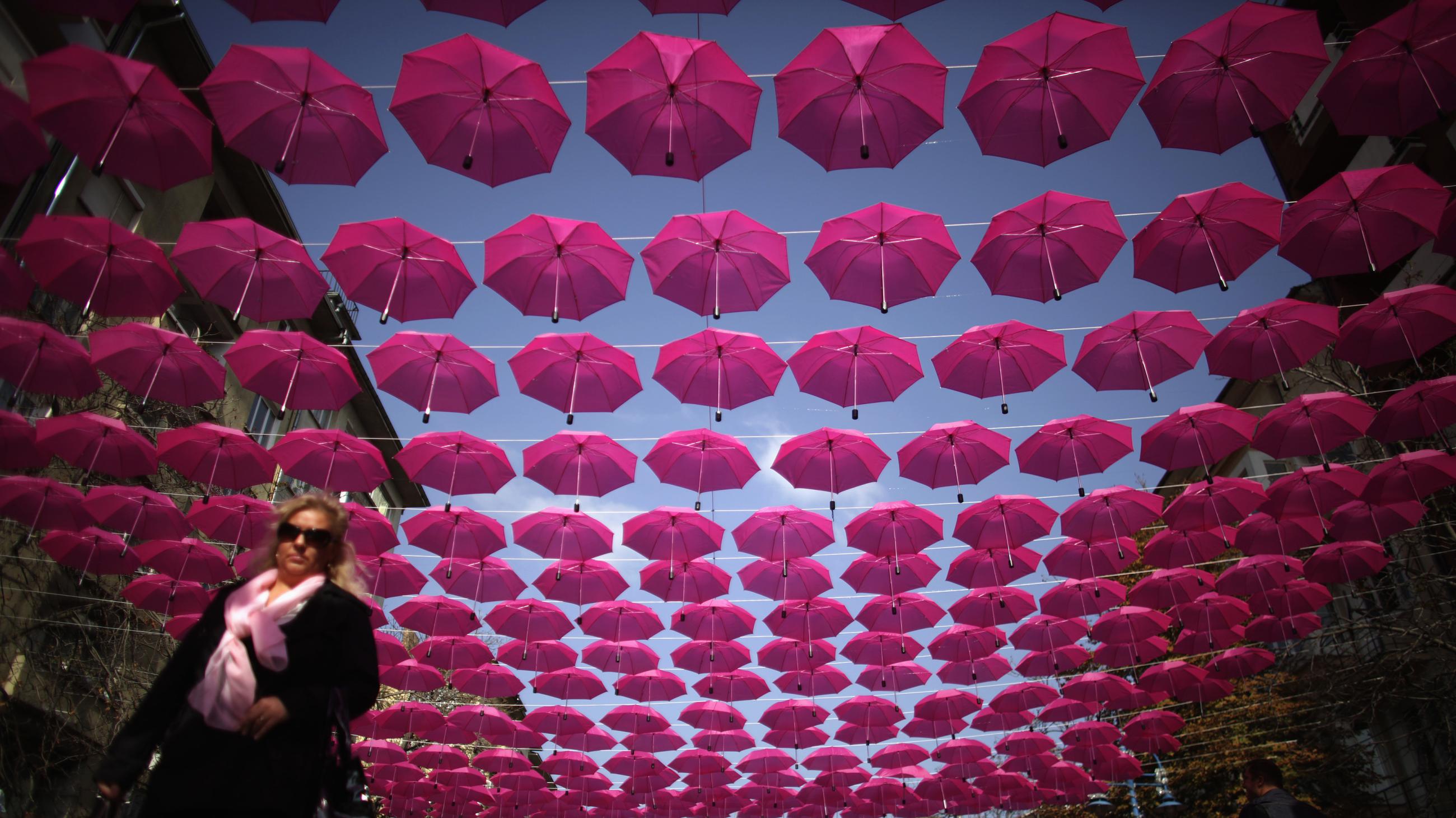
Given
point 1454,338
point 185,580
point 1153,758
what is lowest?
point 1153,758

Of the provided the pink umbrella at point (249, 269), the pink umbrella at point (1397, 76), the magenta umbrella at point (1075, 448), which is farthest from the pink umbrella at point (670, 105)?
the magenta umbrella at point (1075, 448)

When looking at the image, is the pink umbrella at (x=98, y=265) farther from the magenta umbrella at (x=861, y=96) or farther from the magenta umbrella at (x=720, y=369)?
the magenta umbrella at (x=861, y=96)

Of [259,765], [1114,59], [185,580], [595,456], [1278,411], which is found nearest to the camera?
[259,765]

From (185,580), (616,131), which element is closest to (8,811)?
(185,580)

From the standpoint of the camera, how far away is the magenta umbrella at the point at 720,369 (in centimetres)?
983

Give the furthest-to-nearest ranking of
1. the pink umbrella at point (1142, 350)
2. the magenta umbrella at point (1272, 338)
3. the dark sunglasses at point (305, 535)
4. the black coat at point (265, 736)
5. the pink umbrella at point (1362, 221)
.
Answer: the pink umbrella at point (1142, 350)
the magenta umbrella at point (1272, 338)
the pink umbrella at point (1362, 221)
the dark sunglasses at point (305, 535)
the black coat at point (265, 736)

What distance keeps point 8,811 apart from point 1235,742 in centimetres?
2504

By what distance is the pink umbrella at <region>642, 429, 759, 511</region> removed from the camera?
11641 mm

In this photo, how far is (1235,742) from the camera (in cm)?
1980

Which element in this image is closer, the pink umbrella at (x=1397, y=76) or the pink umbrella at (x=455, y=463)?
the pink umbrella at (x=1397, y=76)

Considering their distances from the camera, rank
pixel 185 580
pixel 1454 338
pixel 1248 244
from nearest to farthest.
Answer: pixel 1248 244 < pixel 185 580 < pixel 1454 338

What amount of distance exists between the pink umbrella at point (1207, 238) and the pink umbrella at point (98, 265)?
10.2 metres

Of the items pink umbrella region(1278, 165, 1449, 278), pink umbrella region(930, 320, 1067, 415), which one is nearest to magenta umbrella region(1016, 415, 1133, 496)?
pink umbrella region(930, 320, 1067, 415)

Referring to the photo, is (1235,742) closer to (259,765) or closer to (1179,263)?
(1179,263)
